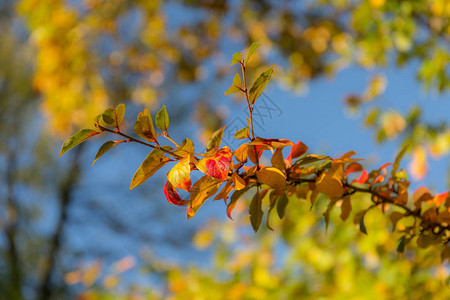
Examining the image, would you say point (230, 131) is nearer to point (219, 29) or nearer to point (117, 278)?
point (117, 278)

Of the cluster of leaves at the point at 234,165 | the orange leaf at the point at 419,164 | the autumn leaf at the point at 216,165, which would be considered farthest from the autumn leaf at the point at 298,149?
the orange leaf at the point at 419,164

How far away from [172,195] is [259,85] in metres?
0.11

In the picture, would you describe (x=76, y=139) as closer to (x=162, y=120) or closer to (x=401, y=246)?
(x=162, y=120)

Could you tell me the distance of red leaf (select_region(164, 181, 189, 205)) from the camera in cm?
35

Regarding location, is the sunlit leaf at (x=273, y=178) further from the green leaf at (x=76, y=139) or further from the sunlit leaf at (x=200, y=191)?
the green leaf at (x=76, y=139)

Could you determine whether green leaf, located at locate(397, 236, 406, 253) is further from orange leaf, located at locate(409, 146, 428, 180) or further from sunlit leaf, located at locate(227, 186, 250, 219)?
orange leaf, located at locate(409, 146, 428, 180)

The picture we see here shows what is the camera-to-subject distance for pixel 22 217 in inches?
218

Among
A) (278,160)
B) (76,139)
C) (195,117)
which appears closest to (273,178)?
(278,160)

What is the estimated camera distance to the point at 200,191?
339mm

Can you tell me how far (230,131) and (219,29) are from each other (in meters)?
2.56

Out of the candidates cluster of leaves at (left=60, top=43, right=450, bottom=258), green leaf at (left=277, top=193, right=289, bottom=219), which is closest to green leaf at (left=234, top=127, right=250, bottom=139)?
cluster of leaves at (left=60, top=43, right=450, bottom=258)

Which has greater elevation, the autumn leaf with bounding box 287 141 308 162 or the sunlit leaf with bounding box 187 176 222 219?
the autumn leaf with bounding box 287 141 308 162

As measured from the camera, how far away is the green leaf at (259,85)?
1.09ft

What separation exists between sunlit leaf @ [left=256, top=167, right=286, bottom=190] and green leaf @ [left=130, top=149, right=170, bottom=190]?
8 cm
